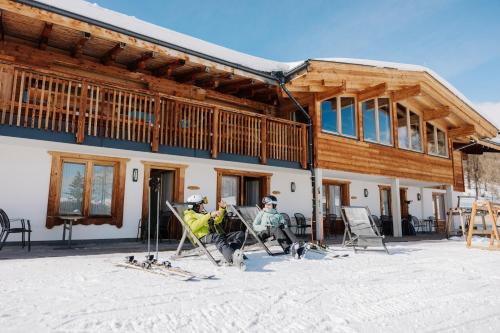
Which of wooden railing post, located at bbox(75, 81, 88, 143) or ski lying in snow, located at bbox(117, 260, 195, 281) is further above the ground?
wooden railing post, located at bbox(75, 81, 88, 143)

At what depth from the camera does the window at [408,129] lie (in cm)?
1326

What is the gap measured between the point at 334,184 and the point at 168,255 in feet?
26.1

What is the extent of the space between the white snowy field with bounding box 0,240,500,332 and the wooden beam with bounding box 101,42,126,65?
459 centimetres

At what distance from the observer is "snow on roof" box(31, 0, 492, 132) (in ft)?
21.0

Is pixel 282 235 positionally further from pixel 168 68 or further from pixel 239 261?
pixel 168 68

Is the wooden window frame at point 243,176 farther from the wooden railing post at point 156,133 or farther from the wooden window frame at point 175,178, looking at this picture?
the wooden railing post at point 156,133

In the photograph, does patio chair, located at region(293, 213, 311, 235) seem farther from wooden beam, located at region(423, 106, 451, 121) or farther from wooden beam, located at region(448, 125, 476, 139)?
wooden beam, located at region(448, 125, 476, 139)

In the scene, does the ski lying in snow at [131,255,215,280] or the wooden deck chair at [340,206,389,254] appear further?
the wooden deck chair at [340,206,389,254]

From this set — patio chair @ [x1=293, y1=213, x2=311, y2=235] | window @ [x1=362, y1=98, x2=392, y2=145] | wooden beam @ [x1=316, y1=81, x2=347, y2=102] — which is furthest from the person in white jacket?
window @ [x1=362, y1=98, x2=392, y2=145]

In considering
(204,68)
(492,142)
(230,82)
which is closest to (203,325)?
(204,68)

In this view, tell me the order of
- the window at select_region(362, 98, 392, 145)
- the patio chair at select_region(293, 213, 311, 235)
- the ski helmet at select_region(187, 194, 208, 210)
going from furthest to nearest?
the window at select_region(362, 98, 392, 145) < the patio chair at select_region(293, 213, 311, 235) < the ski helmet at select_region(187, 194, 208, 210)

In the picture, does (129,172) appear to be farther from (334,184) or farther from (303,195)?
(334,184)

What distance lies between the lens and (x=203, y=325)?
251cm

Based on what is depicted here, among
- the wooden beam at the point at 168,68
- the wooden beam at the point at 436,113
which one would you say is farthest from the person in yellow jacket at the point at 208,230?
the wooden beam at the point at 436,113
